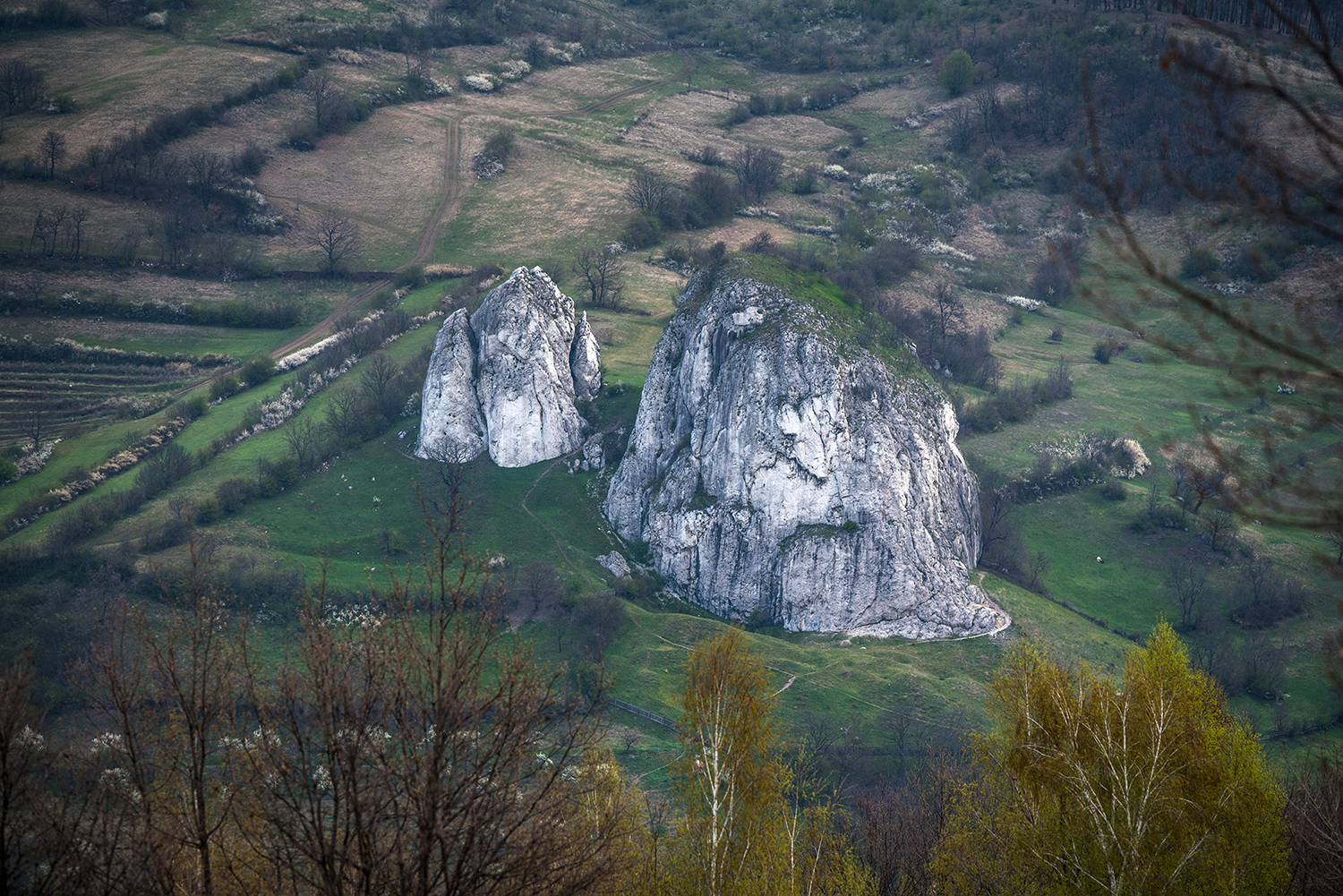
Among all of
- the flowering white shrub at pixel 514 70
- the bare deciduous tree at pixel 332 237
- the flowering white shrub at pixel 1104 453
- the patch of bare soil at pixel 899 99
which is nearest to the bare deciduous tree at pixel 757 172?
A: the patch of bare soil at pixel 899 99

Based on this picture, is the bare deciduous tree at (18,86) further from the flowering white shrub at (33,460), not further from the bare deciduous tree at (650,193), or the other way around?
the bare deciduous tree at (650,193)

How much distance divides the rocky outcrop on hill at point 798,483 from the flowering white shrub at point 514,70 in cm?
9212

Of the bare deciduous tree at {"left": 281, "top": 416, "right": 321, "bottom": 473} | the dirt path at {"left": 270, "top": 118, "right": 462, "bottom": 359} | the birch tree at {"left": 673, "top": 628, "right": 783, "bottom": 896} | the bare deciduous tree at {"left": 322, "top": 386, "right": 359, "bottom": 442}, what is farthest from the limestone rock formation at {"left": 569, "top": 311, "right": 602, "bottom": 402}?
the birch tree at {"left": 673, "top": 628, "right": 783, "bottom": 896}

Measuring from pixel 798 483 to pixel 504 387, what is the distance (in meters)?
20.9

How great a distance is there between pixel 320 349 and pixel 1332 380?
78361 mm

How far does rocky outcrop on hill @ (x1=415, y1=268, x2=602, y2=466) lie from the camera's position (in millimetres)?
61750

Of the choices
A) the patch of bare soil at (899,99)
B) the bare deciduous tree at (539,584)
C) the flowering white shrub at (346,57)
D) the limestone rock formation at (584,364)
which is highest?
the patch of bare soil at (899,99)

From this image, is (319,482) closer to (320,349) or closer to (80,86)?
(320,349)

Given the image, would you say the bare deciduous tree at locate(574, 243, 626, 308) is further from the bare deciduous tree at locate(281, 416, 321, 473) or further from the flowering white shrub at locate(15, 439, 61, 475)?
the flowering white shrub at locate(15, 439, 61, 475)

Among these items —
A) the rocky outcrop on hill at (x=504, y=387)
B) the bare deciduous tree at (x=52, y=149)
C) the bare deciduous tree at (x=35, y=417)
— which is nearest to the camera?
the rocky outcrop on hill at (x=504, y=387)

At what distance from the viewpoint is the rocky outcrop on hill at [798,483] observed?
52.9 metres

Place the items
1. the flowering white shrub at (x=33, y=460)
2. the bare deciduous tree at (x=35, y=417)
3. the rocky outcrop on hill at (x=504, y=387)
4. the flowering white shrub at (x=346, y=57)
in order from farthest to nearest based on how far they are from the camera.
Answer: the flowering white shrub at (x=346, y=57) → the bare deciduous tree at (x=35, y=417) → the flowering white shrub at (x=33, y=460) → the rocky outcrop on hill at (x=504, y=387)

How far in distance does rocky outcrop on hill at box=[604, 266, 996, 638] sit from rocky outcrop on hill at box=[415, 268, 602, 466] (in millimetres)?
6771

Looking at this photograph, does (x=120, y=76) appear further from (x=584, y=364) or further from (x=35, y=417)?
(x=584, y=364)
